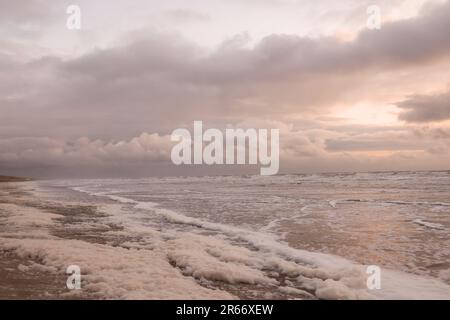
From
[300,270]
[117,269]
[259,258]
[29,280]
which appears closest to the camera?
[29,280]

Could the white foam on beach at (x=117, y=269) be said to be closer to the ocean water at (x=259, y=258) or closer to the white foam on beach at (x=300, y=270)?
the ocean water at (x=259, y=258)

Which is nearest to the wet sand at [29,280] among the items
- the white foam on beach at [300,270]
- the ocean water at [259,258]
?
the ocean water at [259,258]

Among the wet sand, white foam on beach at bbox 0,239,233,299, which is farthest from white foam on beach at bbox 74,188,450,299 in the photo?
the wet sand

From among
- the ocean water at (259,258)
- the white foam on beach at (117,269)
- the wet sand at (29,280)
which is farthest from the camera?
the ocean water at (259,258)

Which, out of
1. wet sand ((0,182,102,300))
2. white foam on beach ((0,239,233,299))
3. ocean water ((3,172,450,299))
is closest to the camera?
wet sand ((0,182,102,300))

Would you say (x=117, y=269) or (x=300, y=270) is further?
(x=300, y=270)

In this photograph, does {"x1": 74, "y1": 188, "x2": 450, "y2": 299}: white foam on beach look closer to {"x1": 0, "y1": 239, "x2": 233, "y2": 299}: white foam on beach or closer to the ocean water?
the ocean water

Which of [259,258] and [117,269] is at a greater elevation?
[117,269]

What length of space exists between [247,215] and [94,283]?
13.3 m

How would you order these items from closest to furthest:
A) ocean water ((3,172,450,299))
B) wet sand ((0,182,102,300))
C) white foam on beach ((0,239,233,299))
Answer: wet sand ((0,182,102,300)) → white foam on beach ((0,239,233,299)) → ocean water ((3,172,450,299))

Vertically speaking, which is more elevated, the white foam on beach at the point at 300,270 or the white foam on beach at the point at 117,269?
the white foam on beach at the point at 117,269

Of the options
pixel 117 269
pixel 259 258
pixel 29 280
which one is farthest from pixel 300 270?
pixel 29 280

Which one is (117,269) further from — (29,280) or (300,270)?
(300,270)
